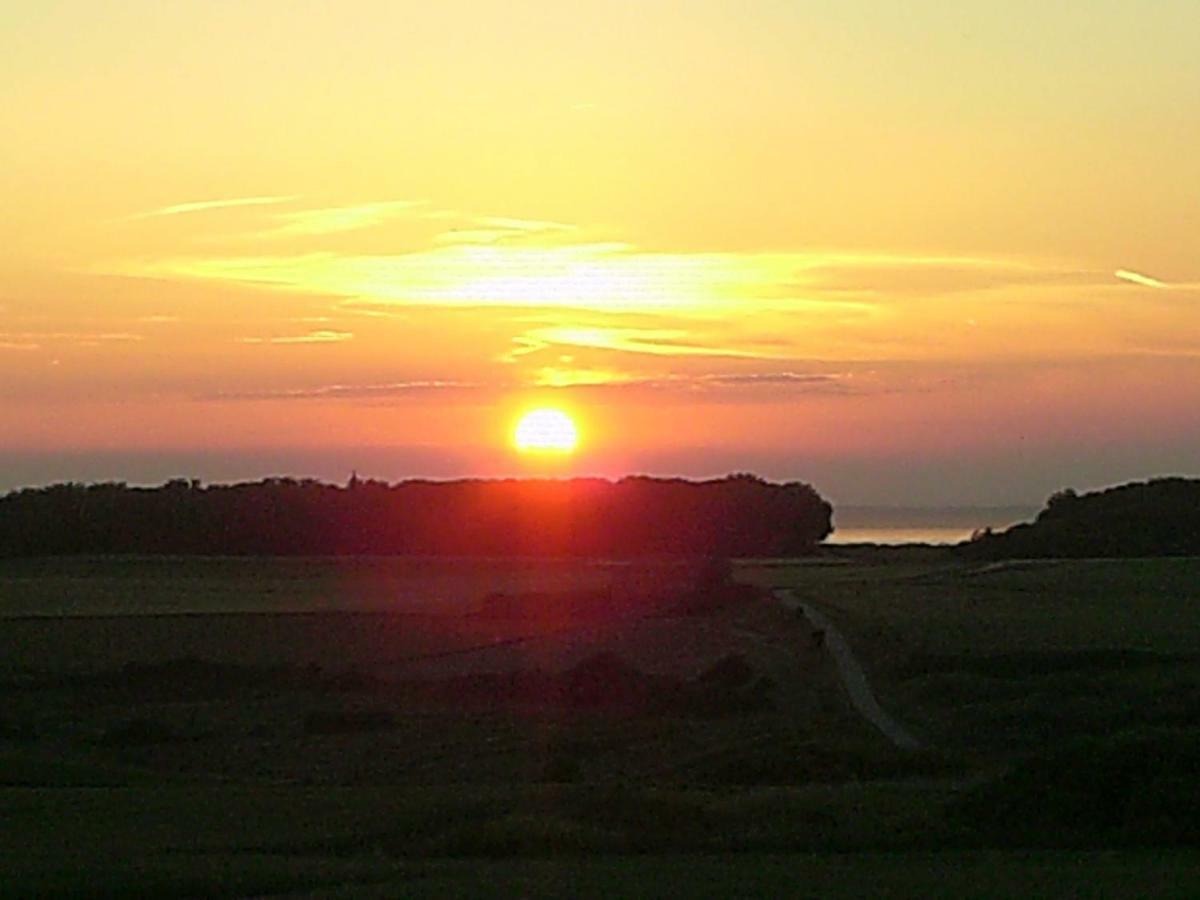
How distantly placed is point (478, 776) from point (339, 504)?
81721 mm

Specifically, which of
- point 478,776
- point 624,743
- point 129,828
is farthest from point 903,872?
point 624,743

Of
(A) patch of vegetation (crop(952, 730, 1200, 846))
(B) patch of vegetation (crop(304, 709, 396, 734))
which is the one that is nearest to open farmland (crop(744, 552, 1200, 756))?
(B) patch of vegetation (crop(304, 709, 396, 734))

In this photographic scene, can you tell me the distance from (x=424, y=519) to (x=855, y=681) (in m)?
69.8

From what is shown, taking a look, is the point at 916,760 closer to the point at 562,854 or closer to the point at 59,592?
the point at 562,854

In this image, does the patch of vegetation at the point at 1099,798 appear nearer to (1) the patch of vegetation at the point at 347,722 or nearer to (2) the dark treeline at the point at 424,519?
(1) the patch of vegetation at the point at 347,722

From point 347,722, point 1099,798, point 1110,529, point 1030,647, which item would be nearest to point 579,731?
point 347,722

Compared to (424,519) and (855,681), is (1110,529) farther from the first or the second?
(855,681)

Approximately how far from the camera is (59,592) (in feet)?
269

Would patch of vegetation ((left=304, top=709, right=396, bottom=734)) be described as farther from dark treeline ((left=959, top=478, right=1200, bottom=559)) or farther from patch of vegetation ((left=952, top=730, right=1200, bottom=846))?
dark treeline ((left=959, top=478, right=1200, bottom=559))

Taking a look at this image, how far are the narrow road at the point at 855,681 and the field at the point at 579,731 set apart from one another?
0.44m

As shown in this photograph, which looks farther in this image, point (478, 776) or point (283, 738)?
point (283, 738)

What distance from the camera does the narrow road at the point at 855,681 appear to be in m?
39.2

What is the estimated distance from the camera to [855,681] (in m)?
48.6

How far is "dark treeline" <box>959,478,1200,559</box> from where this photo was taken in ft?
313
